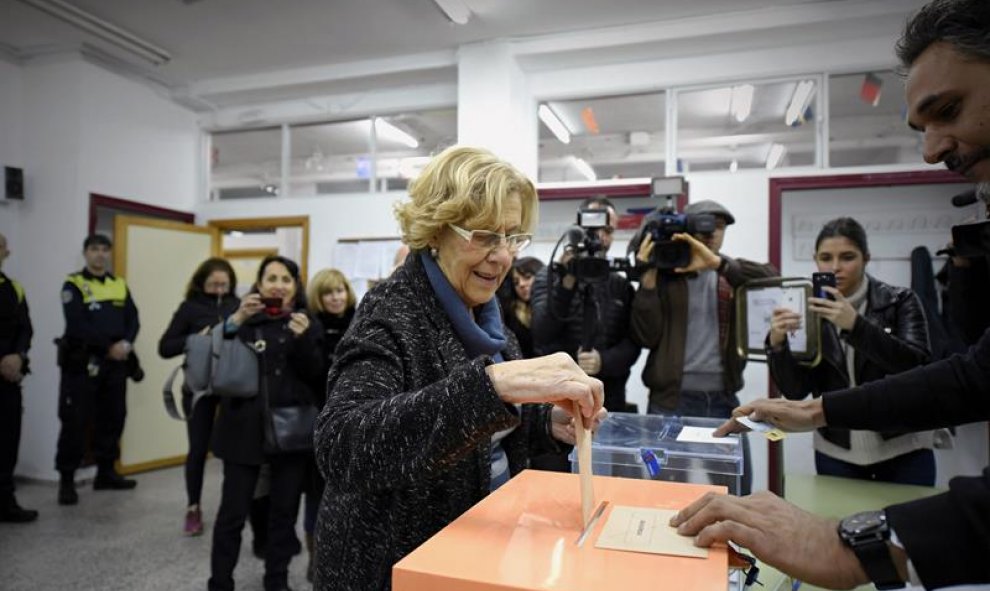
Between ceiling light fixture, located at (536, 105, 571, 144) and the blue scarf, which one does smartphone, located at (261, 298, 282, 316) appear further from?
ceiling light fixture, located at (536, 105, 571, 144)

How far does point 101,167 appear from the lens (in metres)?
4.91

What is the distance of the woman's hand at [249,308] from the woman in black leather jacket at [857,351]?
7.09 ft

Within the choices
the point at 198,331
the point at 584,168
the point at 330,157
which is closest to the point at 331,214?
the point at 330,157

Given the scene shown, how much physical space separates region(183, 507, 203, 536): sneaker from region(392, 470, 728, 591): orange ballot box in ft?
10.7

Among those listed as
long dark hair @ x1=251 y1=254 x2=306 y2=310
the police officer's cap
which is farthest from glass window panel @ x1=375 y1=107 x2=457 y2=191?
long dark hair @ x1=251 y1=254 x2=306 y2=310

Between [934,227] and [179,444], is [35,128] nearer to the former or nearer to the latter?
[179,444]

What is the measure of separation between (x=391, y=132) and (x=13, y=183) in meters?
2.97

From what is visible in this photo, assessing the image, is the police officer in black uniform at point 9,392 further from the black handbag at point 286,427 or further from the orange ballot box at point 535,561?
the orange ballot box at point 535,561

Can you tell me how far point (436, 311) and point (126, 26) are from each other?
4.72 metres

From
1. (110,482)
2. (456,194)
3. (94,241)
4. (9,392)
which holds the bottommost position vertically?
(110,482)

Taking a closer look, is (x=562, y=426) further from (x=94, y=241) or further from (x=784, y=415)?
(x=94, y=241)

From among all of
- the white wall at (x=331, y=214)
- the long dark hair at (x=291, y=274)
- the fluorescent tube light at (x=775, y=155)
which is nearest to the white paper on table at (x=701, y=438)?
the long dark hair at (x=291, y=274)

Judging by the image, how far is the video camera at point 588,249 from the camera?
Result: 257 centimetres

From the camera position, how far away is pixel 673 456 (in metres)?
1.28
